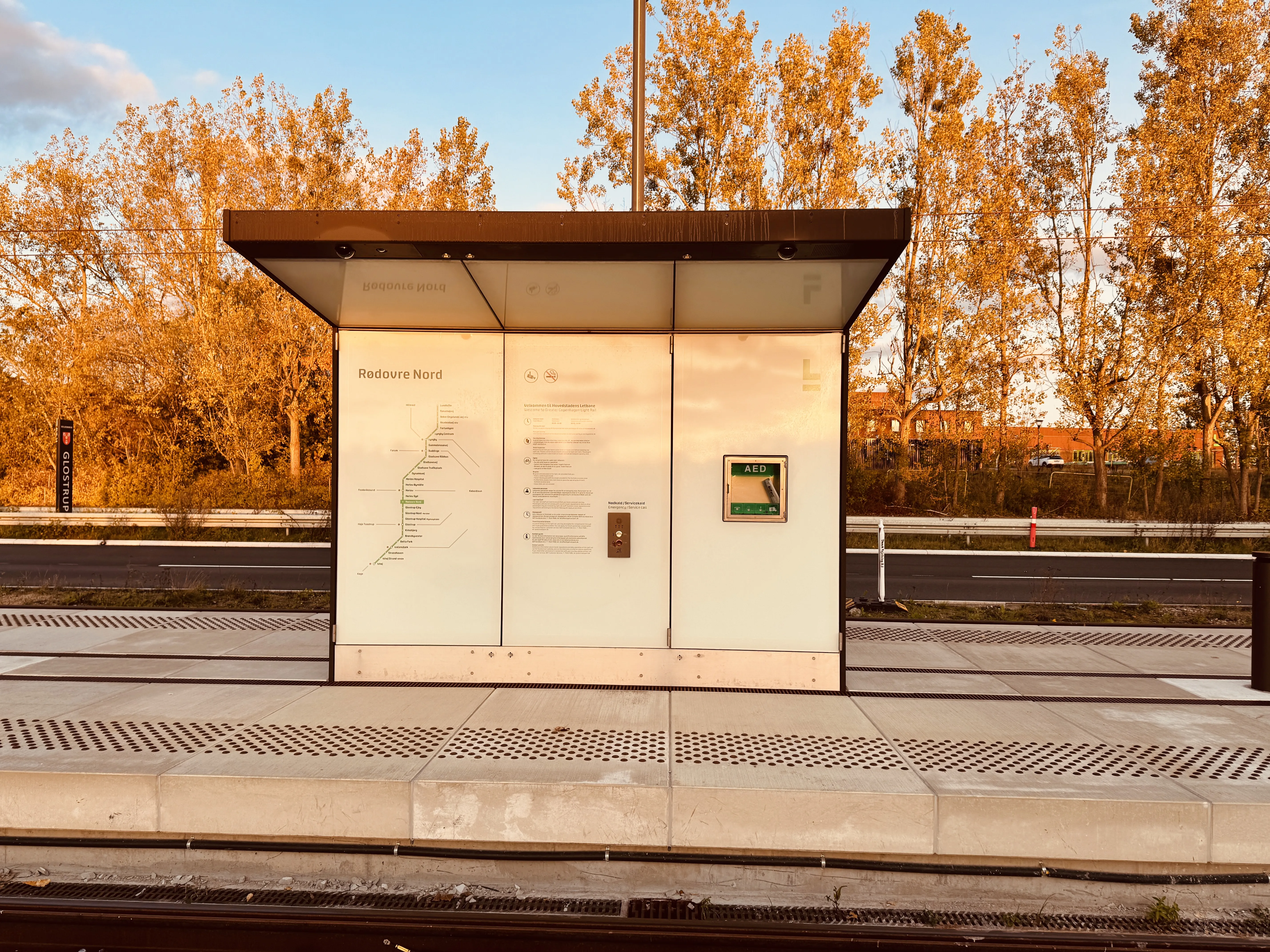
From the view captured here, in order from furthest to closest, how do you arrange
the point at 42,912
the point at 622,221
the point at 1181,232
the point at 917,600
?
the point at 1181,232, the point at 917,600, the point at 622,221, the point at 42,912

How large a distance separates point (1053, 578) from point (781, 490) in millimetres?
9450

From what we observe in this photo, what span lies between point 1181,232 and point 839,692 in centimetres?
2151

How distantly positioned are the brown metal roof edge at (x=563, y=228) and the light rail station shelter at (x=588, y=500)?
1210 millimetres

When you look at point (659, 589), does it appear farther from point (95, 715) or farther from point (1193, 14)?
point (1193, 14)

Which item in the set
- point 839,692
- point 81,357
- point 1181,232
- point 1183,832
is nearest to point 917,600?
point 839,692

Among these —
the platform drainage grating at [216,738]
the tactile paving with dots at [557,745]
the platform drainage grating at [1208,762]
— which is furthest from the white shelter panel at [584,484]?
the platform drainage grating at [1208,762]

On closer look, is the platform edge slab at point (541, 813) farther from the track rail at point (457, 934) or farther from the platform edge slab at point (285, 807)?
the track rail at point (457, 934)

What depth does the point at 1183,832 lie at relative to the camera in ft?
11.7

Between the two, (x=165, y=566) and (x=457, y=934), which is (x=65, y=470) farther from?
(x=457, y=934)

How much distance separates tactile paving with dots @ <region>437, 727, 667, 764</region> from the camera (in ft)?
13.7

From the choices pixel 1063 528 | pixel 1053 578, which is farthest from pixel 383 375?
pixel 1063 528

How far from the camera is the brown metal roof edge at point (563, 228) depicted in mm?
4258

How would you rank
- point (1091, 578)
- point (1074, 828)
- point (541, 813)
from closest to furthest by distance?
point (1074, 828) < point (541, 813) < point (1091, 578)

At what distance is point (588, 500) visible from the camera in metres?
5.81
